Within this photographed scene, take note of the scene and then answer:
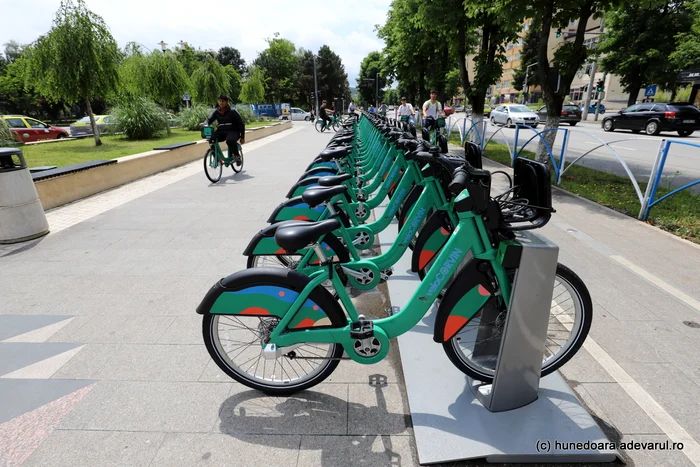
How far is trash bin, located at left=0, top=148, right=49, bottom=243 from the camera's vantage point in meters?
4.88

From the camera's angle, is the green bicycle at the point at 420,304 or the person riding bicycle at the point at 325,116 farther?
the person riding bicycle at the point at 325,116

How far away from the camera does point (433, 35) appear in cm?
1705

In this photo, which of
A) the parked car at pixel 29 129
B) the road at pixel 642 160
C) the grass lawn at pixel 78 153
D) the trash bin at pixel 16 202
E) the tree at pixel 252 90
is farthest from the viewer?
the tree at pixel 252 90

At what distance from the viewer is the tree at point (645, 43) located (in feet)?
98.1

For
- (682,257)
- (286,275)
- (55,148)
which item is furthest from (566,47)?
(55,148)

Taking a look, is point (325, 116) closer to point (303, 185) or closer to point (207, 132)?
point (207, 132)

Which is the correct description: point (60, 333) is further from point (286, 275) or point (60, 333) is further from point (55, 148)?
point (55, 148)

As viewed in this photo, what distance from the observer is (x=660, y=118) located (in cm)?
1773

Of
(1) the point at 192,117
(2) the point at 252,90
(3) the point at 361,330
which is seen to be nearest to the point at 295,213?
(3) the point at 361,330

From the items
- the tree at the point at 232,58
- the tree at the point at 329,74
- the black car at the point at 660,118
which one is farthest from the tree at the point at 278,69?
the black car at the point at 660,118

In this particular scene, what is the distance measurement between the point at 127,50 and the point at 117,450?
22689 millimetres

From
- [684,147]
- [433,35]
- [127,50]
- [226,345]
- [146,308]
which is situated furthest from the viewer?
[127,50]

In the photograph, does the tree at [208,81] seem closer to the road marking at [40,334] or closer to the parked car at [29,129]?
the parked car at [29,129]

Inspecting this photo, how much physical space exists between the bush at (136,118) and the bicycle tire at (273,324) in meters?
17.3
